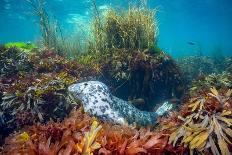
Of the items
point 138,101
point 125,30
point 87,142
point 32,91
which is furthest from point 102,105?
point 125,30

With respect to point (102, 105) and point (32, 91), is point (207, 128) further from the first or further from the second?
point (32, 91)

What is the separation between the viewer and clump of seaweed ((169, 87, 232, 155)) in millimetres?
3859

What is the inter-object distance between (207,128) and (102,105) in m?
3.37

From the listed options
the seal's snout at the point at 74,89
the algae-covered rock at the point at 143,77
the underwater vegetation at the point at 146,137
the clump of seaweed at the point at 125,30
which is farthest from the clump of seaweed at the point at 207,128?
the clump of seaweed at the point at 125,30

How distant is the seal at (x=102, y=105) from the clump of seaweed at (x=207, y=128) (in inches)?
92.9

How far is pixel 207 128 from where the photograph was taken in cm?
406

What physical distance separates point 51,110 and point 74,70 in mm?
2457

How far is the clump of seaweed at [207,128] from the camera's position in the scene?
386 centimetres

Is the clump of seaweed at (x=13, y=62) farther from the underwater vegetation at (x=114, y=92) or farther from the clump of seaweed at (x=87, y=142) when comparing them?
the clump of seaweed at (x=87, y=142)

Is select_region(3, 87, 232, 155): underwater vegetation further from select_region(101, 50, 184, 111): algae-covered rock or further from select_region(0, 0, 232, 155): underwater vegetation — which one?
select_region(101, 50, 184, 111): algae-covered rock

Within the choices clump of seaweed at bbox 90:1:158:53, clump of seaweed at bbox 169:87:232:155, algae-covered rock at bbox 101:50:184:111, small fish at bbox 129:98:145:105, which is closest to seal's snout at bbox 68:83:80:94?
algae-covered rock at bbox 101:50:184:111

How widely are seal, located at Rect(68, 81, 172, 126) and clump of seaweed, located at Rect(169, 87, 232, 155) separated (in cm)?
236

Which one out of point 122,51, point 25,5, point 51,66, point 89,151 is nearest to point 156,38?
point 122,51

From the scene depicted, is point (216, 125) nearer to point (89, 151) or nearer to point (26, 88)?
point (89, 151)
